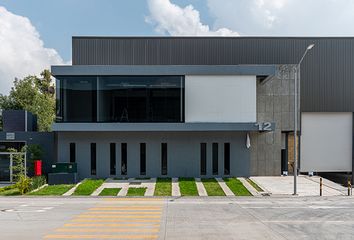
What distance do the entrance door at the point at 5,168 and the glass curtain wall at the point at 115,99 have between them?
22.5ft

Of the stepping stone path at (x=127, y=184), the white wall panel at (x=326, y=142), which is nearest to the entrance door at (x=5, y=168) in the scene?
the stepping stone path at (x=127, y=184)

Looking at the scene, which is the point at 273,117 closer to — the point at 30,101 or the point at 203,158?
the point at 203,158

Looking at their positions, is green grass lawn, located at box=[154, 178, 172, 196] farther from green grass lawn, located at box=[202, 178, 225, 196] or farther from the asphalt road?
green grass lawn, located at box=[202, 178, 225, 196]

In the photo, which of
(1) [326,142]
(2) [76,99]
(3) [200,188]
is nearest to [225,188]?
(3) [200,188]

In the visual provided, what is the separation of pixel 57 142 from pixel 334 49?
3096 cm

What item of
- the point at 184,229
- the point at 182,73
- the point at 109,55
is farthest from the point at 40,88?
the point at 184,229

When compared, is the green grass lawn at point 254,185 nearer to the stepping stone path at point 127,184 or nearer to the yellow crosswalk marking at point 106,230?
the stepping stone path at point 127,184

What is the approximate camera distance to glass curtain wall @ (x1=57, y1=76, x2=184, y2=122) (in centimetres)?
2942

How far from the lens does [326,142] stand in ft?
121

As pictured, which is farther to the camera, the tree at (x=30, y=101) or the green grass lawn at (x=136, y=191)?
the tree at (x=30, y=101)

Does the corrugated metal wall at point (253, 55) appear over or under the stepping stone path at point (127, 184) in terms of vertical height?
over

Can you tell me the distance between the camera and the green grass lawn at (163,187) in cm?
2552

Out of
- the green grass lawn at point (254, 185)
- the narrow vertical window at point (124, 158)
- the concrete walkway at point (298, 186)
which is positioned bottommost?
the concrete walkway at point (298, 186)

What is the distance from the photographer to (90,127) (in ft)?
96.1
